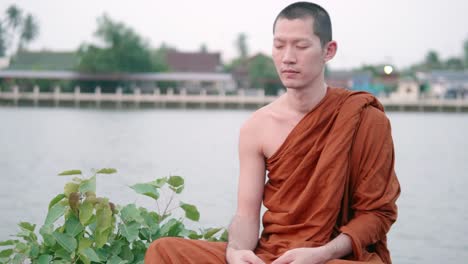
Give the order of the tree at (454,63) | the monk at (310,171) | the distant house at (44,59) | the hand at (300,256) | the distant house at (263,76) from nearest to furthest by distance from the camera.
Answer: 1. the hand at (300,256)
2. the monk at (310,171)
3. the distant house at (263,76)
4. the distant house at (44,59)
5. the tree at (454,63)

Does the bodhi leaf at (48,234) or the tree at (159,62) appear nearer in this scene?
the bodhi leaf at (48,234)

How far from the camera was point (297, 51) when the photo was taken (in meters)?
2.97

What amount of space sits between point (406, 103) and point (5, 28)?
193 feet

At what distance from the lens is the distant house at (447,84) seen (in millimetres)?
80500

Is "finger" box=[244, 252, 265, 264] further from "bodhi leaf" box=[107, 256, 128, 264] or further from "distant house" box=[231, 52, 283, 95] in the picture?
"distant house" box=[231, 52, 283, 95]

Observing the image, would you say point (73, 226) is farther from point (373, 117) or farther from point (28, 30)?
point (28, 30)

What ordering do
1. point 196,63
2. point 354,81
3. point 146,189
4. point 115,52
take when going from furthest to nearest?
1. point 196,63
2. point 354,81
3. point 115,52
4. point 146,189

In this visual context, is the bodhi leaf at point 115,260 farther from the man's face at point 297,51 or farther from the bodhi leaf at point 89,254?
the man's face at point 297,51

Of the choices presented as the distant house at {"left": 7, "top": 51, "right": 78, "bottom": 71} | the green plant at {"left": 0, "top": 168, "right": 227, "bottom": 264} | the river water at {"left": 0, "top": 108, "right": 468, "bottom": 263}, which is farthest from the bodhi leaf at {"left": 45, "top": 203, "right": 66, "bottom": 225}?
the distant house at {"left": 7, "top": 51, "right": 78, "bottom": 71}

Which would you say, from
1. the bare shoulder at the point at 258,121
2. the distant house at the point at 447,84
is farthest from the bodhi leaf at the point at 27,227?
the distant house at the point at 447,84

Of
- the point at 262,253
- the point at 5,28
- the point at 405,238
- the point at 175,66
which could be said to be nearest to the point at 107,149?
the point at 405,238

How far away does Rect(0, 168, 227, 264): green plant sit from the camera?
346cm

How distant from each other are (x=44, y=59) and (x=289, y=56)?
292 feet

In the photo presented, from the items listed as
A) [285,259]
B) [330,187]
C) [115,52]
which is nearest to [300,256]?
[285,259]
